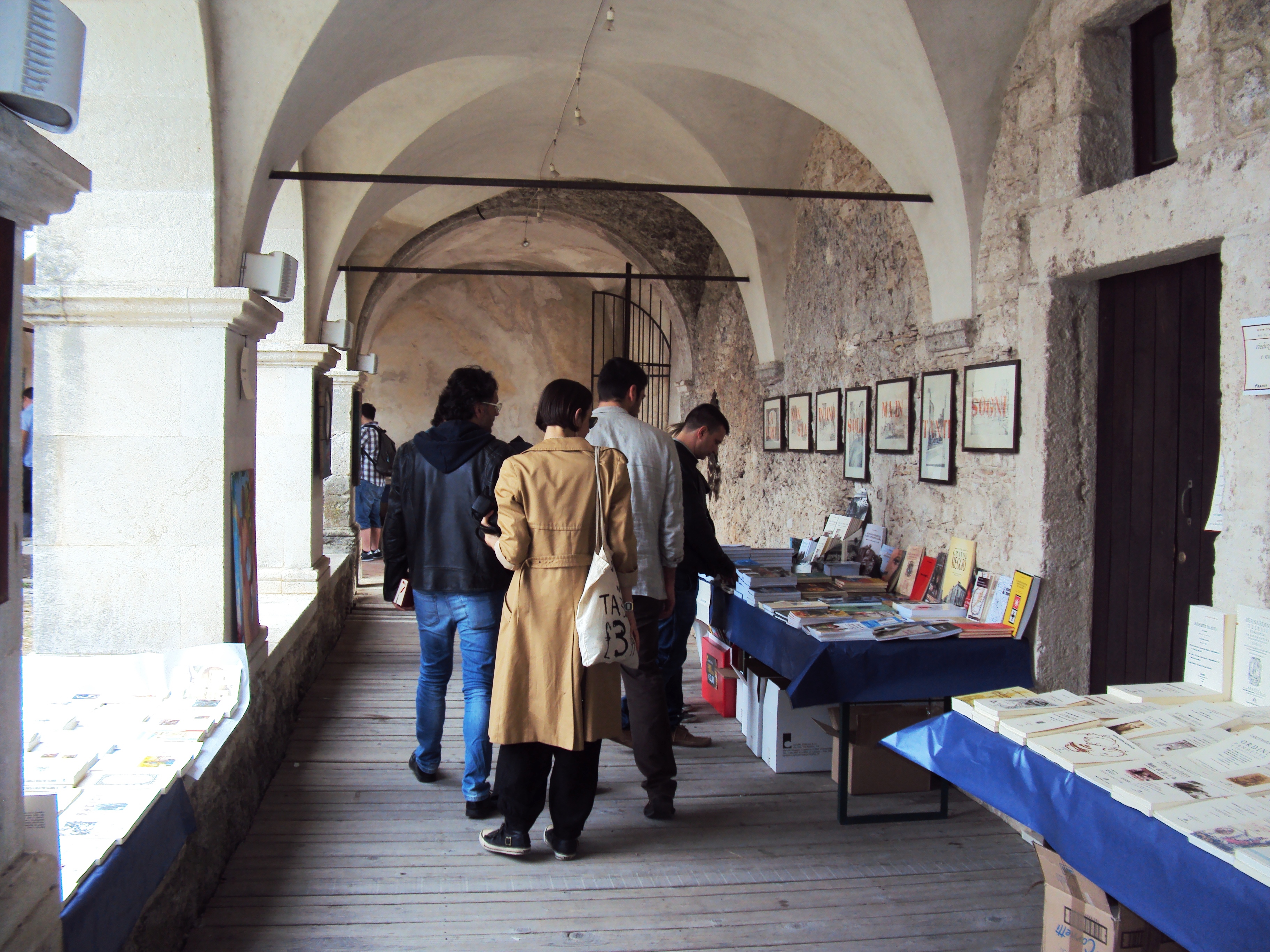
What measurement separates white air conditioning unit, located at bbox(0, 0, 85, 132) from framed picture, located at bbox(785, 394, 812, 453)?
526cm

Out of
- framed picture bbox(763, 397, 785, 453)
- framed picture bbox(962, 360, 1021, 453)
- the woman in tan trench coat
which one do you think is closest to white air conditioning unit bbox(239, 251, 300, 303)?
the woman in tan trench coat

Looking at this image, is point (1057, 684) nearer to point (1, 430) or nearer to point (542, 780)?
point (542, 780)

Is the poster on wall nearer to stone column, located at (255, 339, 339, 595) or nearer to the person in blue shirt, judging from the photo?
stone column, located at (255, 339, 339, 595)

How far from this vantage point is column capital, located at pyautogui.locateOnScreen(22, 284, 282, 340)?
10.5 feet

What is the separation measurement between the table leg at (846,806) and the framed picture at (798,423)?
9.86ft

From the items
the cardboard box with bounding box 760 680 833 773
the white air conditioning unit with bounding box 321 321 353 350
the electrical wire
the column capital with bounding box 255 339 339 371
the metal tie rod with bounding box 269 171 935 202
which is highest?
the electrical wire

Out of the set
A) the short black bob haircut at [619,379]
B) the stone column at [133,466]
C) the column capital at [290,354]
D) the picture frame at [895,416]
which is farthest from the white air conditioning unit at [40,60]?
the column capital at [290,354]

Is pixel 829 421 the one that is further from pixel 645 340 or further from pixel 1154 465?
pixel 645 340

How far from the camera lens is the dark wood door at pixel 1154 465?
9.96ft

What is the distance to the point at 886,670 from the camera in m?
3.44

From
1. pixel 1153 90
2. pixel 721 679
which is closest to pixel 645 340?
pixel 721 679

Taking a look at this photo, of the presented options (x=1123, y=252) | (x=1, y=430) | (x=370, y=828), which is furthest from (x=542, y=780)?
(x=1123, y=252)

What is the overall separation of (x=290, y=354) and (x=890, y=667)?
4.49 metres

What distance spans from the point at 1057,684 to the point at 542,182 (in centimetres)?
336
